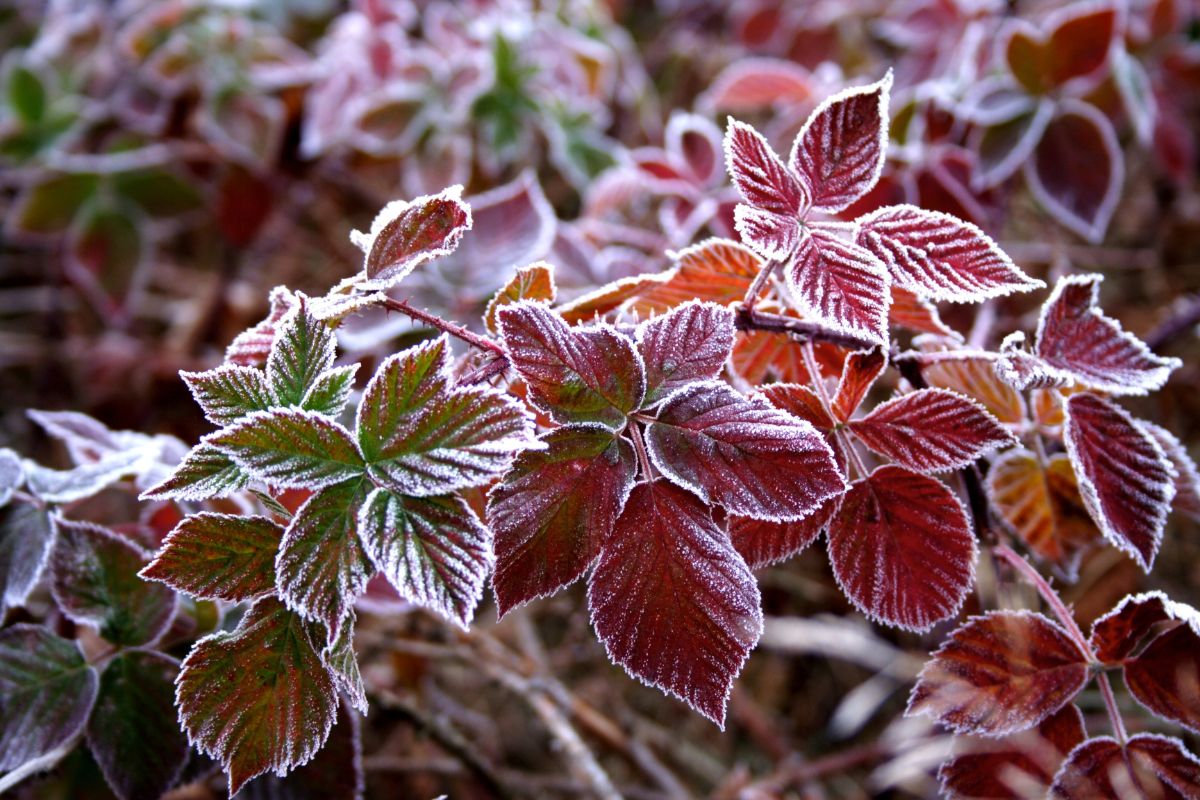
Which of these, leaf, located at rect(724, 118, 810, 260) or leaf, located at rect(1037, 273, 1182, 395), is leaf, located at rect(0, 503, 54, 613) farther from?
leaf, located at rect(1037, 273, 1182, 395)

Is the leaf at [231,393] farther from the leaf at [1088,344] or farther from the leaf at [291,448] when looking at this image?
the leaf at [1088,344]

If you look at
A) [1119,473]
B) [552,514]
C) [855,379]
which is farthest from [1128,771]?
[552,514]

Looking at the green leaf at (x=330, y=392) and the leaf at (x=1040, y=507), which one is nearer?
the green leaf at (x=330, y=392)

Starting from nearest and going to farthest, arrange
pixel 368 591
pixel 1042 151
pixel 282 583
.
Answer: pixel 282 583 < pixel 368 591 < pixel 1042 151

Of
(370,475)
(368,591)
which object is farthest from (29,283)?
(370,475)

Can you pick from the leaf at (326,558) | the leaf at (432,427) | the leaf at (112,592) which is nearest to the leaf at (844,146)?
the leaf at (432,427)

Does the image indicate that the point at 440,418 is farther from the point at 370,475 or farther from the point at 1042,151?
the point at 1042,151

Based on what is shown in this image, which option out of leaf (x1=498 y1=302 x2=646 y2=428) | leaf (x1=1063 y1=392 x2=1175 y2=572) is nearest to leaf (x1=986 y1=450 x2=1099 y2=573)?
leaf (x1=1063 y1=392 x2=1175 y2=572)

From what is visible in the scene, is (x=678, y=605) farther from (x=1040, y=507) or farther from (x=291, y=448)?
(x=1040, y=507)
